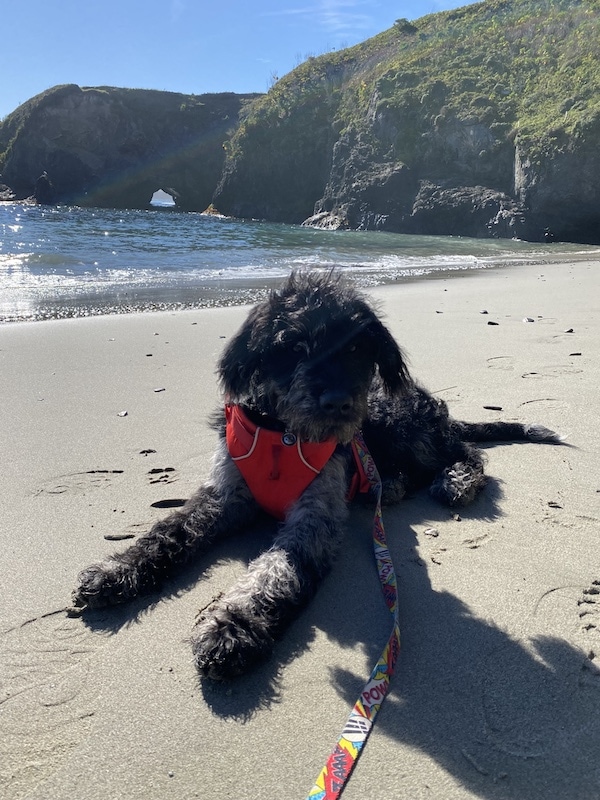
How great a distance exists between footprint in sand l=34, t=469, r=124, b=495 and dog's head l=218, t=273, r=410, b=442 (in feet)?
3.89

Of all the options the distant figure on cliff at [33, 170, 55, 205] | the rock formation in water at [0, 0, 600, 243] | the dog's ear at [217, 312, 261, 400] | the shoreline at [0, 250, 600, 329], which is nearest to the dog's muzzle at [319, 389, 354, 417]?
the dog's ear at [217, 312, 261, 400]

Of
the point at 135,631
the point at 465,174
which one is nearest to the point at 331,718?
the point at 135,631

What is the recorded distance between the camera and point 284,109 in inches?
2751

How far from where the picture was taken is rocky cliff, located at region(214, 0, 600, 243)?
41.7 metres

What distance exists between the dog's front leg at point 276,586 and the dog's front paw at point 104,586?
0.41 m

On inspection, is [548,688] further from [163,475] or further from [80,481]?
[80,481]

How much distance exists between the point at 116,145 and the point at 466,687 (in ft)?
322

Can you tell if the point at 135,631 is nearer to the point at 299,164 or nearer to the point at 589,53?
the point at 589,53

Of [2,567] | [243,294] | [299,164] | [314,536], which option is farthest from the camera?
[299,164]

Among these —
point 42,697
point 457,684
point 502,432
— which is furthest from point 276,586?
point 502,432

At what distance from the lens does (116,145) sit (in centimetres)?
8875

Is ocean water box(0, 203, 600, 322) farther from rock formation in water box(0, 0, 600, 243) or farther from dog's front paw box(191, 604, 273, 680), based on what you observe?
rock formation in water box(0, 0, 600, 243)

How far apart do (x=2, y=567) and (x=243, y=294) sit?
990 centimetres

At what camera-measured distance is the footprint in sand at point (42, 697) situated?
6.66 feet
